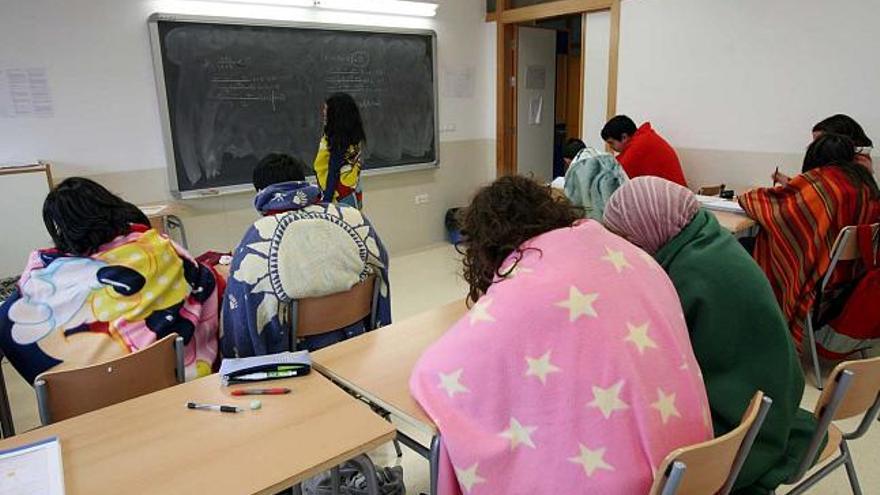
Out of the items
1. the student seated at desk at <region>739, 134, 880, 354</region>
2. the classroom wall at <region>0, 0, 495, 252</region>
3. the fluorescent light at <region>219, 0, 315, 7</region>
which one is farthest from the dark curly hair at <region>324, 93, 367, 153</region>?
the student seated at desk at <region>739, 134, 880, 354</region>

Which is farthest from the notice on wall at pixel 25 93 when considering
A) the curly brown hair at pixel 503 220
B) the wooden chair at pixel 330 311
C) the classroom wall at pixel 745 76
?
the classroom wall at pixel 745 76

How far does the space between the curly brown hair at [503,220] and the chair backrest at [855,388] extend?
68 cm

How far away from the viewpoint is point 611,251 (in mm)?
1232

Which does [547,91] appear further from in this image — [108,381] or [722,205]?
[108,381]

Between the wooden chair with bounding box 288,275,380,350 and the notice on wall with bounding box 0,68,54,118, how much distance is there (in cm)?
248

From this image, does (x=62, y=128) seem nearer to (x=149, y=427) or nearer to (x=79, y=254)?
(x=79, y=254)

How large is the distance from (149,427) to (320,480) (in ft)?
2.77

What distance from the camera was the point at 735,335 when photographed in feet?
4.30

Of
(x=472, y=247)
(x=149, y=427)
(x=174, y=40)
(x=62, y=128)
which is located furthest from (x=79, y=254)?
(x=174, y=40)

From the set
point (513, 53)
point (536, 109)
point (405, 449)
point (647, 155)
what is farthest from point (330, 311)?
point (536, 109)

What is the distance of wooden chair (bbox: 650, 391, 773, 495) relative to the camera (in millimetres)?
1028

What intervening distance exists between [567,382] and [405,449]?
4.67ft

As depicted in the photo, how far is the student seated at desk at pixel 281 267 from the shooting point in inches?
74.5

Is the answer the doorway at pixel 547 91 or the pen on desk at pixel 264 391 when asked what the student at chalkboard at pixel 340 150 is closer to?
the doorway at pixel 547 91
